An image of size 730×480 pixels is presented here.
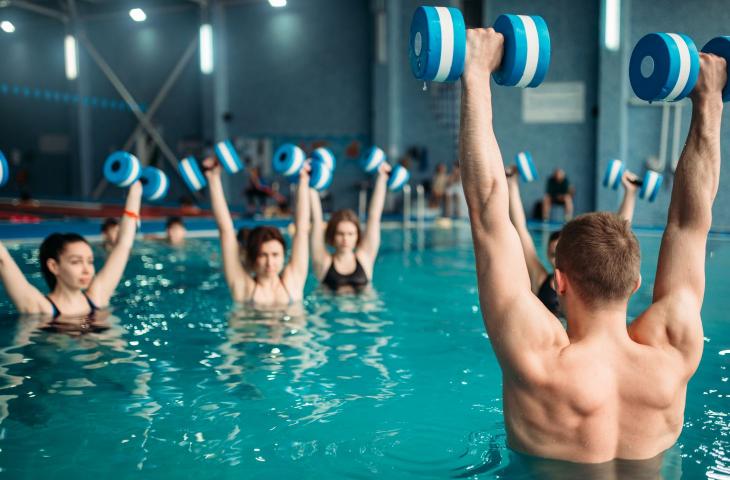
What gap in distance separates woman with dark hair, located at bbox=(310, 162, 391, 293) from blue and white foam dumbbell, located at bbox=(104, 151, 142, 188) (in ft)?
5.45

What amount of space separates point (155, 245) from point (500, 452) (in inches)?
319

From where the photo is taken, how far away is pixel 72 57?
21.9 meters

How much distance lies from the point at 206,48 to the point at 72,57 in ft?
16.2

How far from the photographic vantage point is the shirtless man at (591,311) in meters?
1.62

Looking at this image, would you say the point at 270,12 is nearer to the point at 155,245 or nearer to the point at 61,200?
the point at 61,200

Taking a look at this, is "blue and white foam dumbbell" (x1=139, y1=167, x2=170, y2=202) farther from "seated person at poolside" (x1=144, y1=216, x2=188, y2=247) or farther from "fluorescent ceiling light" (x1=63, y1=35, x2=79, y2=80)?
"fluorescent ceiling light" (x1=63, y1=35, x2=79, y2=80)

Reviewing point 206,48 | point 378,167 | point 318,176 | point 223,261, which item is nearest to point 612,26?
point 378,167

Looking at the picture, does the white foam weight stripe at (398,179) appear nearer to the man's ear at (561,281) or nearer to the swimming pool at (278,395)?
the swimming pool at (278,395)

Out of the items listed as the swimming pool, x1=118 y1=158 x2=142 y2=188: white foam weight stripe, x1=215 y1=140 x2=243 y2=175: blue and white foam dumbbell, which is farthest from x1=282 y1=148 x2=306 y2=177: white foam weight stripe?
the swimming pool

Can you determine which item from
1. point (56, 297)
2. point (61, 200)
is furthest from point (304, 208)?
point (61, 200)

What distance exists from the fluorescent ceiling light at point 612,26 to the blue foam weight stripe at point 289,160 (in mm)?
11108

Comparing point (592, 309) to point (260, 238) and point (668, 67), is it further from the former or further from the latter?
point (260, 238)

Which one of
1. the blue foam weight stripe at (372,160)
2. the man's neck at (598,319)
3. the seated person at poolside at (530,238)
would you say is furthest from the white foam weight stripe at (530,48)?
the blue foam weight stripe at (372,160)

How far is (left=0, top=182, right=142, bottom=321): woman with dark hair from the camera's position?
4.48 m
